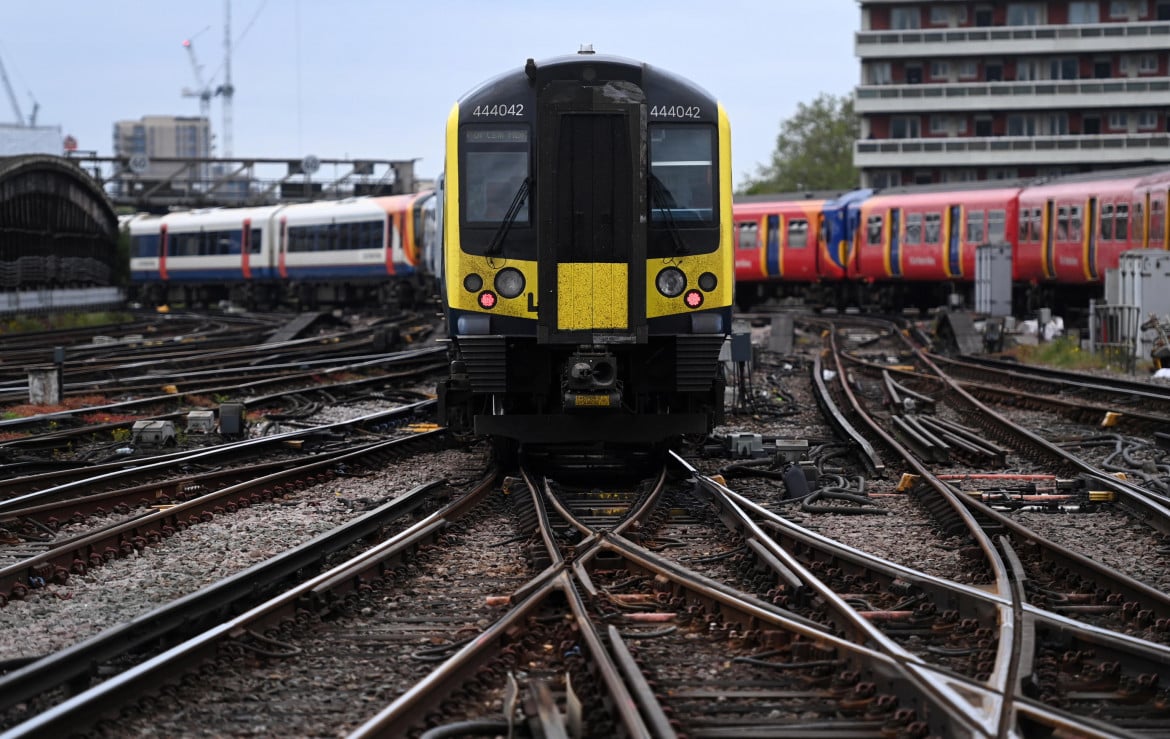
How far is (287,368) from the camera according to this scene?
71.5 feet

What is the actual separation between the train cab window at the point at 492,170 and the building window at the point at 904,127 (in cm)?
7258

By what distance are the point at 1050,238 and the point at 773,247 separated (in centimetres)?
1036

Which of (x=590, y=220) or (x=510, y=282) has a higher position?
(x=590, y=220)

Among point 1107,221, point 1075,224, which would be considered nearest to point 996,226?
point 1075,224

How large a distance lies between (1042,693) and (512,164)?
6418 millimetres

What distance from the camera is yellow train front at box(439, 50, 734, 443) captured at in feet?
35.0

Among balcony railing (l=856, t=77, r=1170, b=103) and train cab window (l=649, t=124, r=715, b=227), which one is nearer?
train cab window (l=649, t=124, r=715, b=227)

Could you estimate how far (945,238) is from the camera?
35656 mm

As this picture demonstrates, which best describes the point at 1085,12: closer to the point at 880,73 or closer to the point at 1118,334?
the point at 880,73

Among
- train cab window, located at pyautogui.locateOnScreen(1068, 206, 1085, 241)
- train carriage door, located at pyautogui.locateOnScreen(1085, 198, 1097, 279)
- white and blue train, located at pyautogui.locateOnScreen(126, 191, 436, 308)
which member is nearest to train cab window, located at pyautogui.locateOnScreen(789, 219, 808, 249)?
white and blue train, located at pyautogui.locateOnScreen(126, 191, 436, 308)

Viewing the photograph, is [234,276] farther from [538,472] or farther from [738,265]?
[538,472]

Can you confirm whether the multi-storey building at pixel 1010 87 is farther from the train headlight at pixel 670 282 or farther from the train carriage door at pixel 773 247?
the train headlight at pixel 670 282

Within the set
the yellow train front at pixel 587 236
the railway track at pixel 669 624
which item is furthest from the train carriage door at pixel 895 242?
the yellow train front at pixel 587 236

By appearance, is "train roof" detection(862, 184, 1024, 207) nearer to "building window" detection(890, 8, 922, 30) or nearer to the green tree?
"building window" detection(890, 8, 922, 30)
